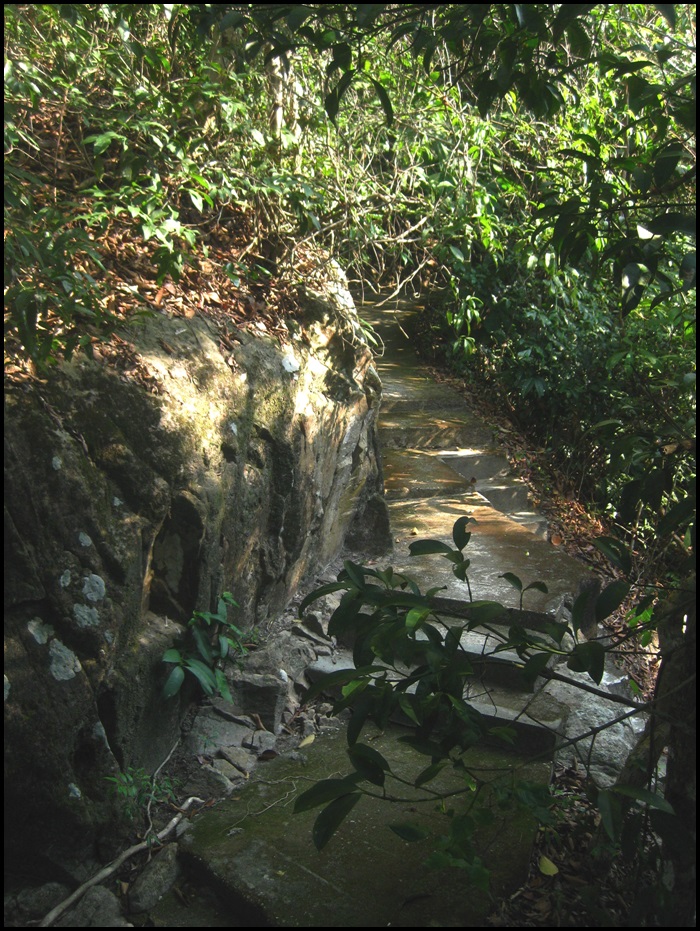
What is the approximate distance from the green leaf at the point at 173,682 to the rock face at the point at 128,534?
89 mm

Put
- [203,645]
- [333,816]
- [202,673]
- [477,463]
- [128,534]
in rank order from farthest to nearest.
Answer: [477,463], [203,645], [202,673], [128,534], [333,816]

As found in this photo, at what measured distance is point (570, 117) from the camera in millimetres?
6668

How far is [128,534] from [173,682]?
582mm

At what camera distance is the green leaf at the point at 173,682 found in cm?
304

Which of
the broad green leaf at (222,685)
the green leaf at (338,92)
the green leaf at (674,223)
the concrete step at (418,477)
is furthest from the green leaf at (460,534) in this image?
the concrete step at (418,477)

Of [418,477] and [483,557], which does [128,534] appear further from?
[418,477]

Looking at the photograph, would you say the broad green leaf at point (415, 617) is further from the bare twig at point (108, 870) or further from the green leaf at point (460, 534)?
the bare twig at point (108, 870)

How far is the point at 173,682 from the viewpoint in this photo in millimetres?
3061

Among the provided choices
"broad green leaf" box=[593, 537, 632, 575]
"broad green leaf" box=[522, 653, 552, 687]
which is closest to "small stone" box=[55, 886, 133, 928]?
"broad green leaf" box=[522, 653, 552, 687]

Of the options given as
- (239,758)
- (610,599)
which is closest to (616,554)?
(610,599)

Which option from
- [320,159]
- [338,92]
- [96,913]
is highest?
[320,159]

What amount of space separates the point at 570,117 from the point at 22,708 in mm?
6151

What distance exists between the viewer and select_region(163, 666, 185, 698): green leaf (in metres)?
3.04

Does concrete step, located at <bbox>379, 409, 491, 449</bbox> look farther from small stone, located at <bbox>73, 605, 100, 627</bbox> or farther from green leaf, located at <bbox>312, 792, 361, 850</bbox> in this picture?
green leaf, located at <bbox>312, 792, 361, 850</bbox>
